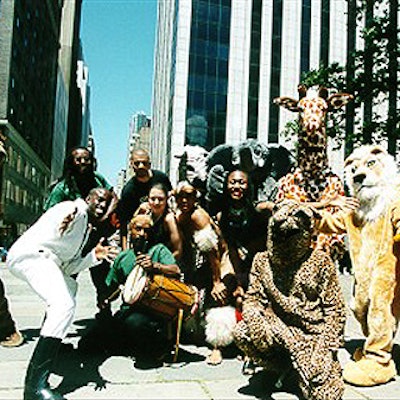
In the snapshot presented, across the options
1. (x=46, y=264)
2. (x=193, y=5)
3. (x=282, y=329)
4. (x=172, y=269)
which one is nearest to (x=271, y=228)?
(x=282, y=329)

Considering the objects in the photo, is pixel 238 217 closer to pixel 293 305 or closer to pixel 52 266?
pixel 293 305

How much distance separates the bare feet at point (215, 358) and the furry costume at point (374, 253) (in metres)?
1.07

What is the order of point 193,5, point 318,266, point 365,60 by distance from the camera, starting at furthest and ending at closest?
1. point 193,5
2. point 365,60
3. point 318,266

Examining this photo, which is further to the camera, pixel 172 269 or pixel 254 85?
pixel 254 85

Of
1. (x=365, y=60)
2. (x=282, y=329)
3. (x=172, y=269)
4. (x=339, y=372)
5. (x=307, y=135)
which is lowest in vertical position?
(x=339, y=372)

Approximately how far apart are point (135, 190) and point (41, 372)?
227cm

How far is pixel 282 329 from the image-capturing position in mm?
3369

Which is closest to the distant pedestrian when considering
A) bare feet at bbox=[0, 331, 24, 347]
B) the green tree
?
bare feet at bbox=[0, 331, 24, 347]

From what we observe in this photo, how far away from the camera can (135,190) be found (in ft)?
16.4

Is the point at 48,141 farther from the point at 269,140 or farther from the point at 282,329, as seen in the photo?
the point at 282,329

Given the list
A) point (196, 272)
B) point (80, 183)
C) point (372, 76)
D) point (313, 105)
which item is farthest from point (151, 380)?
point (372, 76)

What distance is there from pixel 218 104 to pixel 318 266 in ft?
104

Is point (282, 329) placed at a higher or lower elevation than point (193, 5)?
lower

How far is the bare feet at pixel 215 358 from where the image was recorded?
4.16 meters
